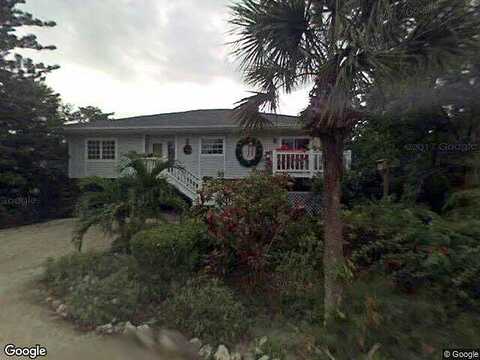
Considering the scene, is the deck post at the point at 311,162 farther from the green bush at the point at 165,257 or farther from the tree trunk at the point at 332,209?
the tree trunk at the point at 332,209

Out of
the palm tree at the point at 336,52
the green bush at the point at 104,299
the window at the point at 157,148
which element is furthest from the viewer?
the window at the point at 157,148

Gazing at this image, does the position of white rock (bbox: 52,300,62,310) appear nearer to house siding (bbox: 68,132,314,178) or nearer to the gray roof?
the gray roof

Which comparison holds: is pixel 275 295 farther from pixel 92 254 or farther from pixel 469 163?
pixel 469 163

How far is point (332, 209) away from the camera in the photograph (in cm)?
406

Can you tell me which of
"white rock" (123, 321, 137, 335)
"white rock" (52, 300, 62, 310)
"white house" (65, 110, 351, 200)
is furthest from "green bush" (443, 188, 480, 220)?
"white house" (65, 110, 351, 200)

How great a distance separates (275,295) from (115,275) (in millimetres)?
2523

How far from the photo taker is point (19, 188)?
13234 millimetres

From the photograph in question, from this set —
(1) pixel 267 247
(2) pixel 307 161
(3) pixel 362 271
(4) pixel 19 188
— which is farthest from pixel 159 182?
(4) pixel 19 188

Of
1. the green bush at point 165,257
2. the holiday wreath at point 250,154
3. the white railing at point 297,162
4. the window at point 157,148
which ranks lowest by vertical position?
the green bush at point 165,257

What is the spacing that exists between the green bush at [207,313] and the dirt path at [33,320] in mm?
729

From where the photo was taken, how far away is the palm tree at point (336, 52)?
3492mm

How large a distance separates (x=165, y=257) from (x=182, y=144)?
33.5 feet

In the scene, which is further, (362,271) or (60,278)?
(60,278)

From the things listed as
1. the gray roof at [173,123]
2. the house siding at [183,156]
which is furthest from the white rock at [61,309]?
the house siding at [183,156]
